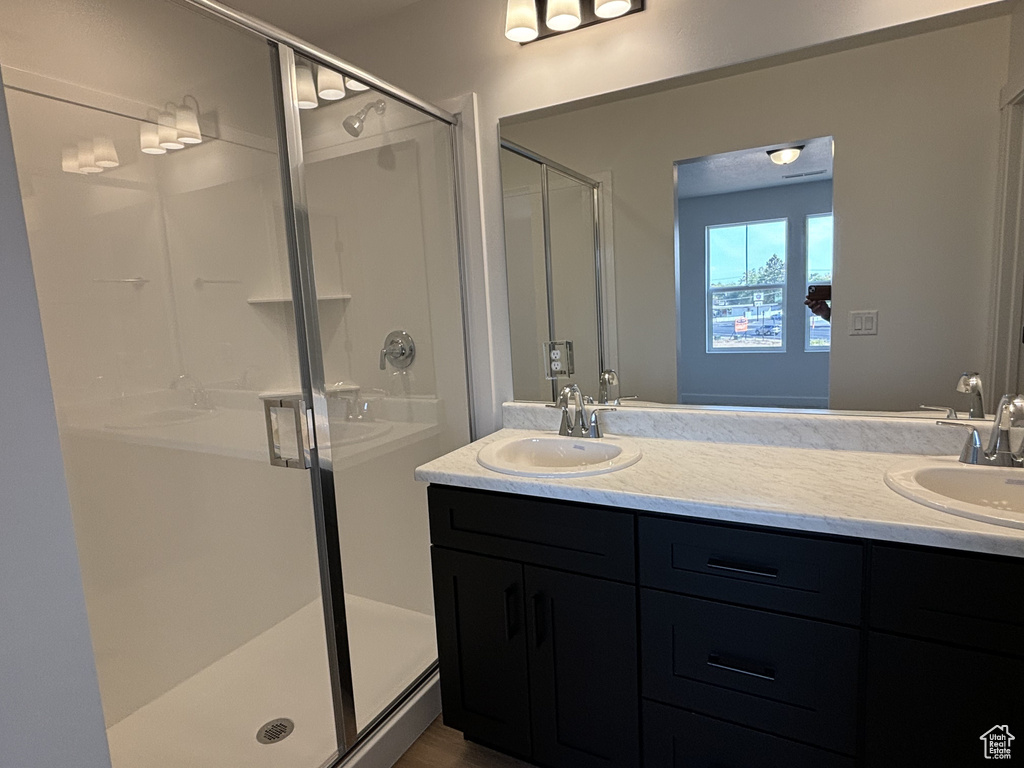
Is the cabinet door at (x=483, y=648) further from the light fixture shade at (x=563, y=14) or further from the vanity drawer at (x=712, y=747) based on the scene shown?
the light fixture shade at (x=563, y=14)

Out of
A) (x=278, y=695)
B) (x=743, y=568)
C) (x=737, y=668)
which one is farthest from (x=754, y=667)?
(x=278, y=695)

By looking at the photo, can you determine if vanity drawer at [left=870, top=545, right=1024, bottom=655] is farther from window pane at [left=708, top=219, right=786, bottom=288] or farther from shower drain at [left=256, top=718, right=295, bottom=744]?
shower drain at [left=256, top=718, right=295, bottom=744]

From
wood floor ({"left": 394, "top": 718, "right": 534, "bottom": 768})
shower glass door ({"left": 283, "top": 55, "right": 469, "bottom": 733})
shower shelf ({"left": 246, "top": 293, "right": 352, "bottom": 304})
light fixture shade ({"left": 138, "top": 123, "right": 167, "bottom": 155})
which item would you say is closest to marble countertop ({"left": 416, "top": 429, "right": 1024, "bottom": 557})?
shower glass door ({"left": 283, "top": 55, "right": 469, "bottom": 733})

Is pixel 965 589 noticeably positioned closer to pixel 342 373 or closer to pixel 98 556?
pixel 342 373

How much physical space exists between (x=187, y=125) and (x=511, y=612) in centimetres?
173

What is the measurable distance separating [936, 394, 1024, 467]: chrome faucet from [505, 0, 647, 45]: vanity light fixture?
141cm

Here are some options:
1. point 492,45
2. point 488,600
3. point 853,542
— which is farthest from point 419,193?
point 853,542

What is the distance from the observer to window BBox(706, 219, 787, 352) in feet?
5.17

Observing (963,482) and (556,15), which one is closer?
(963,482)

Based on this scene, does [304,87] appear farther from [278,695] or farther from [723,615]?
[278,695]

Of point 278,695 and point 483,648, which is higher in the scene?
point 483,648

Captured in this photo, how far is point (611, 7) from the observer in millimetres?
1683

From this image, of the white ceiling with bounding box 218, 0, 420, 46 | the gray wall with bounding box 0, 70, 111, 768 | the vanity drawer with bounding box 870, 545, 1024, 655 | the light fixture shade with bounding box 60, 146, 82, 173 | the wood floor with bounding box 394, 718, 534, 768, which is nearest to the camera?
the gray wall with bounding box 0, 70, 111, 768

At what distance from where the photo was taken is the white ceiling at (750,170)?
60.7 inches
